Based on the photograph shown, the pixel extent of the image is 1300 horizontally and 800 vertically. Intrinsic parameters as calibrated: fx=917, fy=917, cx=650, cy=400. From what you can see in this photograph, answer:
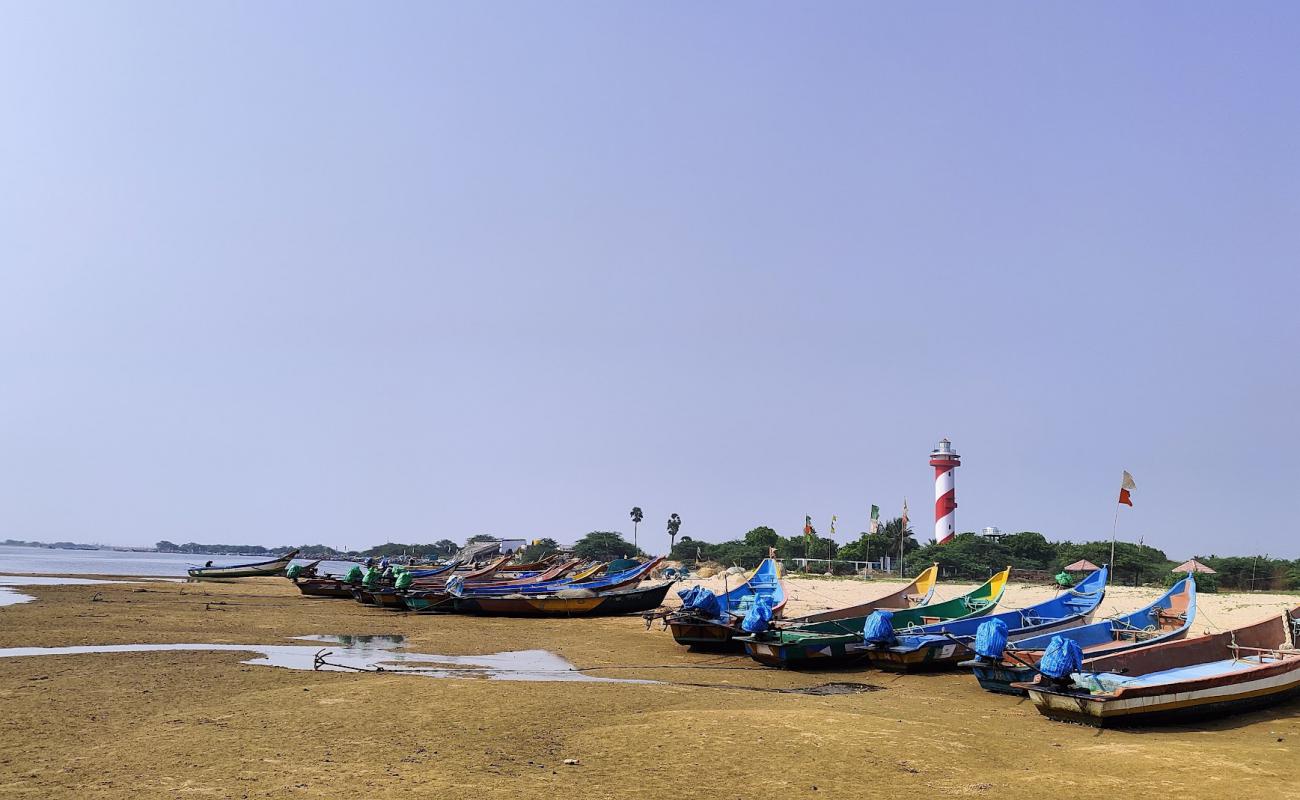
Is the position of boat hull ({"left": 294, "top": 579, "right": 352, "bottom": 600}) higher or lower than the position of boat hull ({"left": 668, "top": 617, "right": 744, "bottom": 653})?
lower

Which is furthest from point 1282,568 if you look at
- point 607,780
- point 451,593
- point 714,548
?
point 714,548

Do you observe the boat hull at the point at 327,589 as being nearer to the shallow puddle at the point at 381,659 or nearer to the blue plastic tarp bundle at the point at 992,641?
the shallow puddle at the point at 381,659

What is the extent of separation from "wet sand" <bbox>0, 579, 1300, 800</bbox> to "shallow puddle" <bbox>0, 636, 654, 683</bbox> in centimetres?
89

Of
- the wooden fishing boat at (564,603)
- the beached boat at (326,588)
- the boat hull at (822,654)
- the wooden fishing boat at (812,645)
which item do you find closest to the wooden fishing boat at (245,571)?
the beached boat at (326,588)

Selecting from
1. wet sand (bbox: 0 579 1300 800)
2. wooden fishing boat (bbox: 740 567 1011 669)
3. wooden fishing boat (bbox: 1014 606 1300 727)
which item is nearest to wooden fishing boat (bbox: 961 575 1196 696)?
wet sand (bbox: 0 579 1300 800)

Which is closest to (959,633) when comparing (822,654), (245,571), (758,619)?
(822,654)

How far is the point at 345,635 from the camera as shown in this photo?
2597 centimetres

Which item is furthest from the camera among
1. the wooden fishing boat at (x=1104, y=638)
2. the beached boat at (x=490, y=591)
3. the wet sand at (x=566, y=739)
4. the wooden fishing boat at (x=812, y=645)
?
the beached boat at (x=490, y=591)

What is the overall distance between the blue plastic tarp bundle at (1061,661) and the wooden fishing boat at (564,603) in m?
21.5

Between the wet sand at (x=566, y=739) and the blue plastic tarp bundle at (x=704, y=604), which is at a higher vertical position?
the blue plastic tarp bundle at (x=704, y=604)

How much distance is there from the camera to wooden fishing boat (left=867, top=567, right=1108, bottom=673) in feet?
61.3

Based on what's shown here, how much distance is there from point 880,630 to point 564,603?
16748 mm

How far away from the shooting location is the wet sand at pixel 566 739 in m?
9.38

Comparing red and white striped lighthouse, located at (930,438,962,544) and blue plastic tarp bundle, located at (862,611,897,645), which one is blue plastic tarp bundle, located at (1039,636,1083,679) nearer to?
blue plastic tarp bundle, located at (862,611,897,645)
